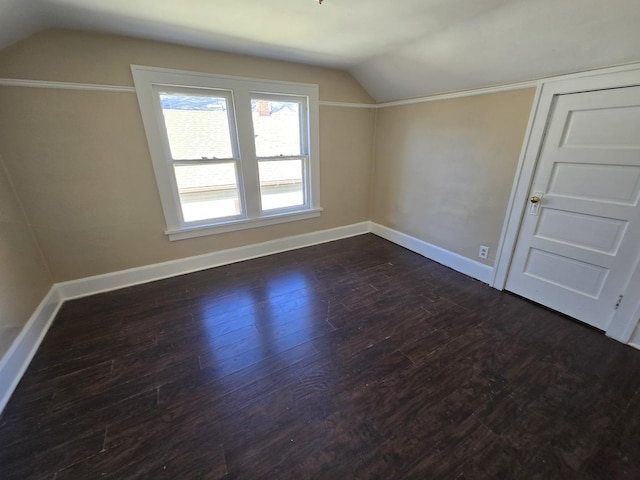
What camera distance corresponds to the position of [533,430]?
1.34m

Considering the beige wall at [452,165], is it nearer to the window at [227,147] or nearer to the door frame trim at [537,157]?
the door frame trim at [537,157]

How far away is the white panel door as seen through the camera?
177 cm

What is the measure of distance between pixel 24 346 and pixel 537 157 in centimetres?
409

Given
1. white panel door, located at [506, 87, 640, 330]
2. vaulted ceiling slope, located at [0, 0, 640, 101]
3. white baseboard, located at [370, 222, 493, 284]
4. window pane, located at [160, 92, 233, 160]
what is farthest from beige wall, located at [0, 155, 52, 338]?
white panel door, located at [506, 87, 640, 330]

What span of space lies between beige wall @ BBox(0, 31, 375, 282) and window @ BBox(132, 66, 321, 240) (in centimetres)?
11

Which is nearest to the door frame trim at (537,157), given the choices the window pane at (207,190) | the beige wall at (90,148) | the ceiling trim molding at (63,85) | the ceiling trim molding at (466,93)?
the ceiling trim molding at (466,93)

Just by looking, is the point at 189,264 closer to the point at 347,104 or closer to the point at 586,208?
the point at 347,104

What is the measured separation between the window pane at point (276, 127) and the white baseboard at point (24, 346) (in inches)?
93.0

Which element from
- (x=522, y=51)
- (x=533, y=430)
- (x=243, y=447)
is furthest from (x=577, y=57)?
(x=243, y=447)

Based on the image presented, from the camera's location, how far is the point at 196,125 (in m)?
2.63

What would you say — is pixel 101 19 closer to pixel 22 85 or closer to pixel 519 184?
pixel 22 85

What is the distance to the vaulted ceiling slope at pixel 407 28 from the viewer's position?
1.58 metres

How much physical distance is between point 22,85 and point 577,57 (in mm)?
3998

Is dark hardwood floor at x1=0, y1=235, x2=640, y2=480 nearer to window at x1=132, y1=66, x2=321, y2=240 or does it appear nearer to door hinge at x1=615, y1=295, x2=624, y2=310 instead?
door hinge at x1=615, y1=295, x2=624, y2=310
